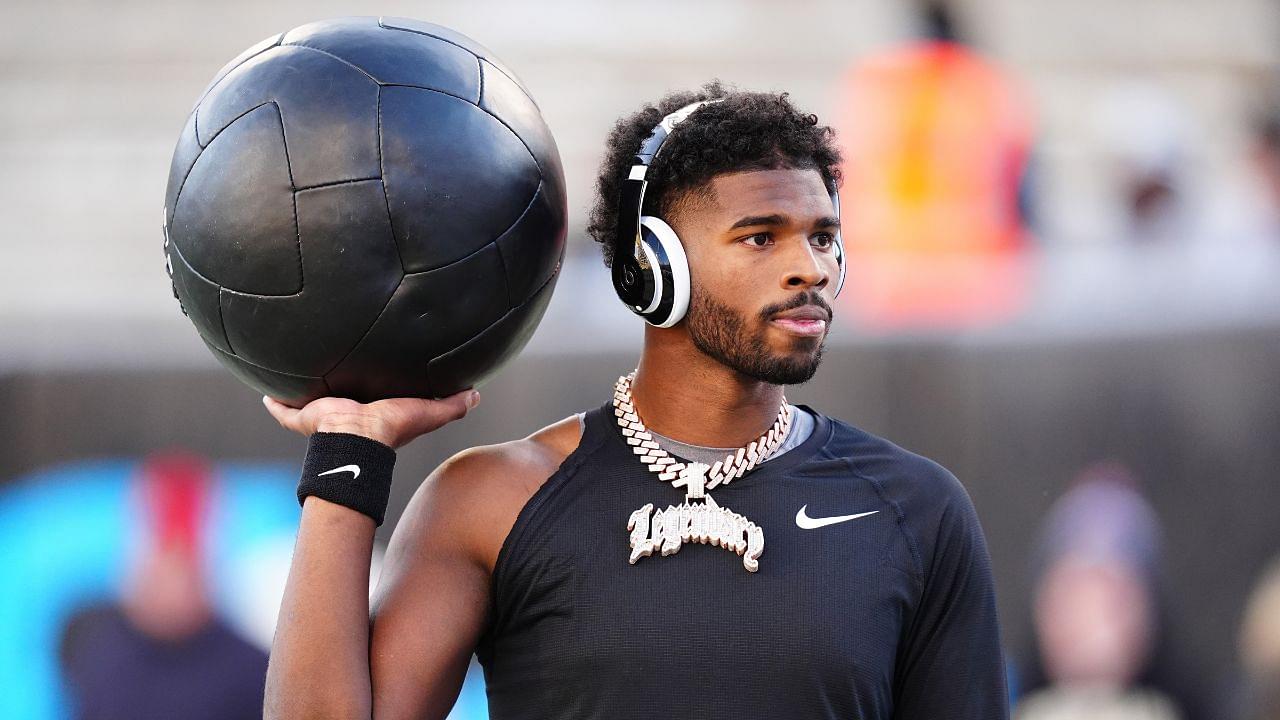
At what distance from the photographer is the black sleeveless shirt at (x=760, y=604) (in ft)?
8.88

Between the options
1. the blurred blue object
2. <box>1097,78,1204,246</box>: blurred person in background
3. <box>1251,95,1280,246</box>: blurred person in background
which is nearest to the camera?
the blurred blue object

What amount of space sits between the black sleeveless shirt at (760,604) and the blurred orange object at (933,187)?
5.51 metres

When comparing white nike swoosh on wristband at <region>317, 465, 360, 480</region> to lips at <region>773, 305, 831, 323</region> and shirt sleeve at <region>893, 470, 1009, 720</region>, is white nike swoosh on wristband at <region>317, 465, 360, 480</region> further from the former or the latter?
shirt sleeve at <region>893, 470, 1009, 720</region>

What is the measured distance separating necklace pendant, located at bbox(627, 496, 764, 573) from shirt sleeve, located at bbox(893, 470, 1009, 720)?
0.35 meters

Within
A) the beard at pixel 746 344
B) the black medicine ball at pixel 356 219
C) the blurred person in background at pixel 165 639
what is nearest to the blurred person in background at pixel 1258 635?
the beard at pixel 746 344

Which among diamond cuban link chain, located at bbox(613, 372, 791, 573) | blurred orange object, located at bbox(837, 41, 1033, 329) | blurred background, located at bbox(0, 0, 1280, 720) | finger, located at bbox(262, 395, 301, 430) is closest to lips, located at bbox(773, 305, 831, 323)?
diamond cuban link chain, located at bbox(613, 372, 791, 573)

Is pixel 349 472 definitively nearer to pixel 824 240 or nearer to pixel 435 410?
pixel 435 410

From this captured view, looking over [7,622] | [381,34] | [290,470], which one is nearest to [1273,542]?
[290,470]

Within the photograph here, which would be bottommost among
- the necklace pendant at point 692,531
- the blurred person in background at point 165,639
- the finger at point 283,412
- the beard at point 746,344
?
the blurred person in background at point 165,639

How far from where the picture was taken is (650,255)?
298 centimetres

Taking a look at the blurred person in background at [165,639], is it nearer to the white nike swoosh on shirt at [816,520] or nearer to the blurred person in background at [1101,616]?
the blurred person in background at [1101,616]

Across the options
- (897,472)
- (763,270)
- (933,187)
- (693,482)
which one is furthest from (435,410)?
(933,187)

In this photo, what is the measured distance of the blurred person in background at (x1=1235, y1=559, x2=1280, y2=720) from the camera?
6277 mm

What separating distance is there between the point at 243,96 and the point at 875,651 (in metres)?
1.58
